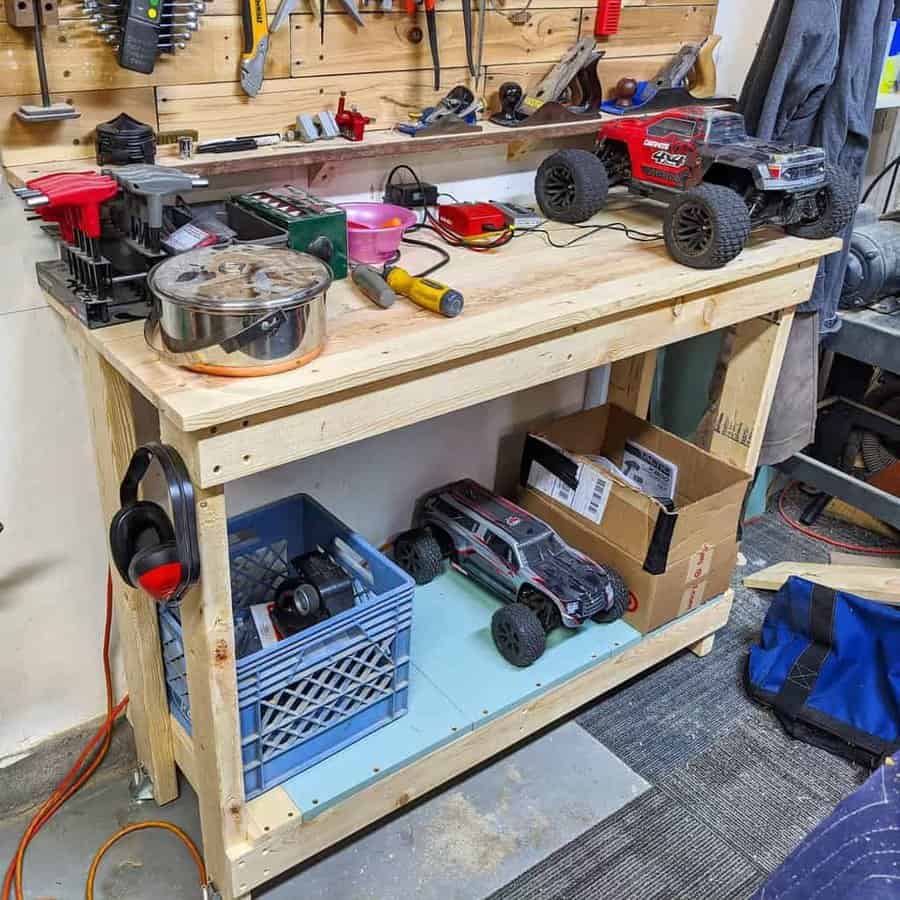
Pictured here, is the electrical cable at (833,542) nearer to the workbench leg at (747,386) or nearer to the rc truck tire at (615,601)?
the workbench leg at (747,386)

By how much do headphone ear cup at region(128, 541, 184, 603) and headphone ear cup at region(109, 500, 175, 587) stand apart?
Answer: 0.09 feet

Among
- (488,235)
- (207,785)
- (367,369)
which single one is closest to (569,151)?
(488,235)

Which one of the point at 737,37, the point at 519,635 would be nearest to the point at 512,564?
the point at 519,635

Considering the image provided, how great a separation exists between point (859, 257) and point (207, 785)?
5.50 feet

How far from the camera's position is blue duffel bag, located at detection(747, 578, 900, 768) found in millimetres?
1704

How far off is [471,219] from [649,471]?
2.43ft

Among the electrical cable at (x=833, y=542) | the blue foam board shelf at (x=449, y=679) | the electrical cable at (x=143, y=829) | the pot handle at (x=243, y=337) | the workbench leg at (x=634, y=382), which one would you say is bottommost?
the electrical cable at (x=143, y=829)

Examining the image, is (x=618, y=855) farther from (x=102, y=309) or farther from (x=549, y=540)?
(x=102, y=309)

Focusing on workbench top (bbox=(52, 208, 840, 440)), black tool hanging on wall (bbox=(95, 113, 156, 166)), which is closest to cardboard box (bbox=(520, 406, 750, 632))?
workbench top (bbox=(52, 208, 840, 440))

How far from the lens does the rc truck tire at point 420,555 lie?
5.94 feet

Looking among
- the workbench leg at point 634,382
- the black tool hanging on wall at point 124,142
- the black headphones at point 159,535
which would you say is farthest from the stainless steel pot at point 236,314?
the workbench leg at point 634,382

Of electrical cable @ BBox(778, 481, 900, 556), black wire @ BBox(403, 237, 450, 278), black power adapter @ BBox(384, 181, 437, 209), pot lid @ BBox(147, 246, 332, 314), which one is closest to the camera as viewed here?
pot lid @ BBox(147, 246, 332, 314)

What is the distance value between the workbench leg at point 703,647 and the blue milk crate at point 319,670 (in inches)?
29.3

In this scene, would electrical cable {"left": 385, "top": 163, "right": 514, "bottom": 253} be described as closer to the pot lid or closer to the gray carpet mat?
the pot lid
